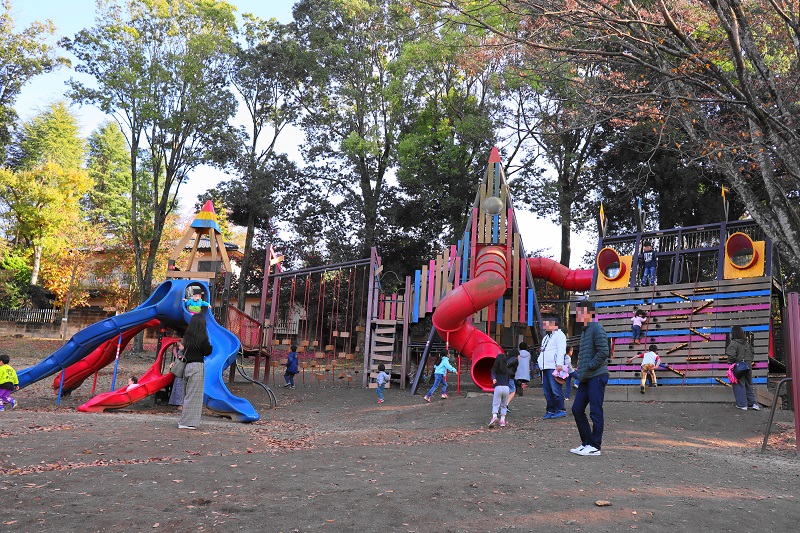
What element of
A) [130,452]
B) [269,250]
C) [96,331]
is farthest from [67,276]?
[130,452]

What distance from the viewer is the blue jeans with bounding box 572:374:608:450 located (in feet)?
25.4

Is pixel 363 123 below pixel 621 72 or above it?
above

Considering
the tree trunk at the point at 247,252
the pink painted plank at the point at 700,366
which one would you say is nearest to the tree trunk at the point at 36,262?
the tree trunk at the point at 247,252

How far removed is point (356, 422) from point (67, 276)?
27734mm

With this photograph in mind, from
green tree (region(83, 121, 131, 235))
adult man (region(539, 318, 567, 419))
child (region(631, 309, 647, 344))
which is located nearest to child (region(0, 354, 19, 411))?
adult man (region(539, 318, 567, 419))

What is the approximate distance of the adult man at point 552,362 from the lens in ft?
35.9

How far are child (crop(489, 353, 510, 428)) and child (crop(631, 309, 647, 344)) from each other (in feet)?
20.1

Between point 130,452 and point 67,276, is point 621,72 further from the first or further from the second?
point 67,276

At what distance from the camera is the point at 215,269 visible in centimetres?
1739

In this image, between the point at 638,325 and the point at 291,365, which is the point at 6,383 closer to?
the point at 291,365

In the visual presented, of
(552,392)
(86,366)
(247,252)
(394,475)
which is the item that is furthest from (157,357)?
(247,252)

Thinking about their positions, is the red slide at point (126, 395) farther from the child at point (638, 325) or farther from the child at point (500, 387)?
the child at point (638, 325)

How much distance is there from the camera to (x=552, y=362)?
433 inches

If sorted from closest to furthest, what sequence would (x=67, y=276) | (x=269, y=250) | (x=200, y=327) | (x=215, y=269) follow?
(x=200, y=327) < (x=215, y=269) < (x=269, y=250) < (x=67, y=276)
